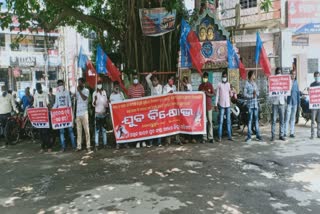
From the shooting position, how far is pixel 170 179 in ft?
21.6

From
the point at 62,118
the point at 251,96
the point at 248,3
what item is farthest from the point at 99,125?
the point at 248,3

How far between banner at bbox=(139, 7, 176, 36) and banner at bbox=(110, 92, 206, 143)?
2.65 metres

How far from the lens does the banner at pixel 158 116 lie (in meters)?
9.62

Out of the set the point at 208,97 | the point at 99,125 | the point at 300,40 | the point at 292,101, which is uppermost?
the point at 300,40

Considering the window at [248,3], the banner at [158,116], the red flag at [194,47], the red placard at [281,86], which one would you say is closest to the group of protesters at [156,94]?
the red placard at [281,86]

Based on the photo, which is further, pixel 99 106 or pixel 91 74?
pixel 91 74

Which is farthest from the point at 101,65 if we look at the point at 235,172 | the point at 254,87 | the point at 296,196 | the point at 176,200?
the point at 296,196

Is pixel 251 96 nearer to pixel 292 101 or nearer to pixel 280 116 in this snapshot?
pixel 280 116

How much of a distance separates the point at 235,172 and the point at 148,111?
3.42m

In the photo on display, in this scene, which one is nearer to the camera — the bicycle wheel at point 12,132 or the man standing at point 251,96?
the man standing at point 251,96

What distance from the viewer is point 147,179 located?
666 cm

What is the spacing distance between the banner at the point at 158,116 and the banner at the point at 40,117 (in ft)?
5.99

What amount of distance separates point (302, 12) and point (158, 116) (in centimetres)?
A: 956

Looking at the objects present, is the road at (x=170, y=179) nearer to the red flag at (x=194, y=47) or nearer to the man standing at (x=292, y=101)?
the man standing at (x=292, y=101)
